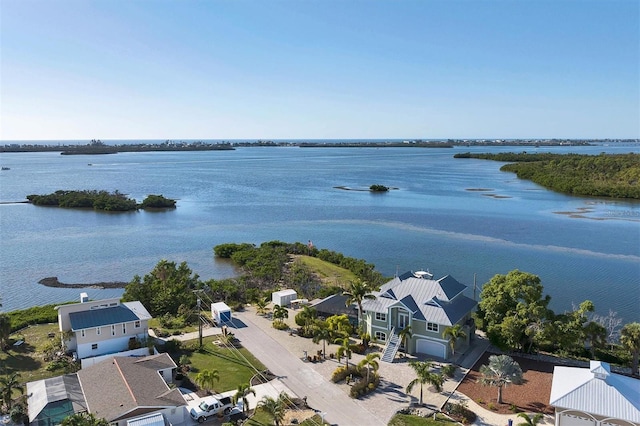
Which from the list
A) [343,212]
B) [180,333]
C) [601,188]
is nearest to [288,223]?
[343,212]

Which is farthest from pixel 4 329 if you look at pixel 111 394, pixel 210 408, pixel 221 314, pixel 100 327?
pixel 210 408

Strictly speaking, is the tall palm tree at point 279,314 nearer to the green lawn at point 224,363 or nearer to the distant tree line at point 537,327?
the green lawn at point 224,363

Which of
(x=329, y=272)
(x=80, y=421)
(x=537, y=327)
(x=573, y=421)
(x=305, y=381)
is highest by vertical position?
(x=80, y=421)

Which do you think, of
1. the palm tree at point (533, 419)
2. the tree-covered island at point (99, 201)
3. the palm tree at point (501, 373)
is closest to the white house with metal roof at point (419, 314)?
the palm tree at point (501, 373)

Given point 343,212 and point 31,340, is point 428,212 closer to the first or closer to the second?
point 343,212

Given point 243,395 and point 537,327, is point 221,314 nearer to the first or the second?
point 243,395

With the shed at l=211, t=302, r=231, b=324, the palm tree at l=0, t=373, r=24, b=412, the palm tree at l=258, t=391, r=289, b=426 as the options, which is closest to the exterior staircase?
the palm tree at l=258, t=391, r=289, b=426
